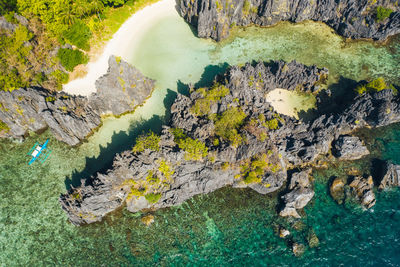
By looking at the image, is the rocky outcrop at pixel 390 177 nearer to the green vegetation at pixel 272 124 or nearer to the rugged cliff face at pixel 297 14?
the green vegetation at pixel 272 124

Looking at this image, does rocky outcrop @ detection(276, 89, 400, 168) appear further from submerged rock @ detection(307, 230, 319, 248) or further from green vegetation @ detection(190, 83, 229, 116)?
green vegetation @ detection(190, 83, 229, 116)

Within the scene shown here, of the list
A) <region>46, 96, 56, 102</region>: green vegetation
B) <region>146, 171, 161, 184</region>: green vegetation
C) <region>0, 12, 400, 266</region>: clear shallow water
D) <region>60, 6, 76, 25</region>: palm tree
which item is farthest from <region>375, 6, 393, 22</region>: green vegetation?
<region>46, 96, 56, 102</region>: green vegetation

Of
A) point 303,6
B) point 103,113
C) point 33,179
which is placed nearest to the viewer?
point 33,179

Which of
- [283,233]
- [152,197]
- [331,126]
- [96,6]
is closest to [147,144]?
[152,197]

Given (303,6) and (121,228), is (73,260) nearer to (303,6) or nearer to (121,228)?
(121,228)

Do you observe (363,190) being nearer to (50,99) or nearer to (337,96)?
(337,96)

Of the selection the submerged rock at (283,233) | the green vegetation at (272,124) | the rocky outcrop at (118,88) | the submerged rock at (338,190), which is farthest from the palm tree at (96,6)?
the submerged rock at (338,190)

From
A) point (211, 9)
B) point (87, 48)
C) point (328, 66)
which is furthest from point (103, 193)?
A: point (328, 66)
